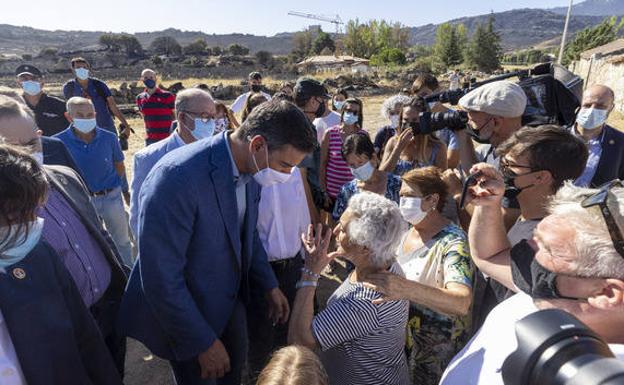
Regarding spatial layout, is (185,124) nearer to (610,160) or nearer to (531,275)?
(531,275)

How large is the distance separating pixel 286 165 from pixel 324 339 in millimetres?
806

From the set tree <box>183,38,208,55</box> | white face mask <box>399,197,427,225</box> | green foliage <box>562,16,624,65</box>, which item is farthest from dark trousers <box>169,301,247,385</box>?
tree <box>183,38,208,55</box>

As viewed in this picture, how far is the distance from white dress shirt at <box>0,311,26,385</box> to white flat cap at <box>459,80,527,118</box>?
264 cm

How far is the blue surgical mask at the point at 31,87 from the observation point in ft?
15.7

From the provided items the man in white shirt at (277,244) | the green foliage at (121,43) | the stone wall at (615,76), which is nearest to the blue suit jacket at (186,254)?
the man in white shirt at (277,244)

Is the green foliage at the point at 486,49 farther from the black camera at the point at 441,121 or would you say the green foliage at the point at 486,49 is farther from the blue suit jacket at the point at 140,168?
the blue suit jacket at the point at 140,168

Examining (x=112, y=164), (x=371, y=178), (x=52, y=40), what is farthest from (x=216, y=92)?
(x=52, y=40)

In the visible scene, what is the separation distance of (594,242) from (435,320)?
47.9 inches

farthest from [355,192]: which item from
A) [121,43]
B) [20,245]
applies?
[121,43]

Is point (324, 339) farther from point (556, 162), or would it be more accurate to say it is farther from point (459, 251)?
point (556, 162)

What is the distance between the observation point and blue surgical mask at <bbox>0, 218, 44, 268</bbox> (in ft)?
4.30

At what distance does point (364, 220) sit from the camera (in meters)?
1.86

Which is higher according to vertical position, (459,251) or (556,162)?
(556,162)

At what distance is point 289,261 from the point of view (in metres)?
2.81
